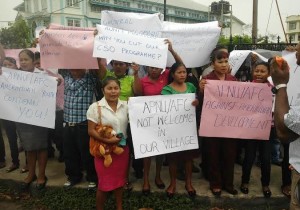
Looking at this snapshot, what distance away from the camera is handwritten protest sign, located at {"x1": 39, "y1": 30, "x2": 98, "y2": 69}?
4051 millimetres

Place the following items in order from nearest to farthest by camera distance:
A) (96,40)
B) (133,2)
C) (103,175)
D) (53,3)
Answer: (103,175) < (96,40) < (53,3) < (133,2)

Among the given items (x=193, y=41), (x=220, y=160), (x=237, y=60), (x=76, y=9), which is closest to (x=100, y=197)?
(x=220, y=160)

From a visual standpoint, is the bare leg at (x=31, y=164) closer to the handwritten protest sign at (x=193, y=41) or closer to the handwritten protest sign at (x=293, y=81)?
the handwritten protest sign at (x=193, y=41)

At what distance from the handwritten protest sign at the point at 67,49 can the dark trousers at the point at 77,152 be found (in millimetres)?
787

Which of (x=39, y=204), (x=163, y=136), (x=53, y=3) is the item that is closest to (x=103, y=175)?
(x=163, y=136)

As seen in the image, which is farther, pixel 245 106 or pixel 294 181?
pixel 245 106

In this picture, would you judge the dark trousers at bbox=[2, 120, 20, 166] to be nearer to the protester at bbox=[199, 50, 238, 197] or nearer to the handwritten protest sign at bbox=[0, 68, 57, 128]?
the handwritten protest sign at bbox=[0, 68, 57, 128]

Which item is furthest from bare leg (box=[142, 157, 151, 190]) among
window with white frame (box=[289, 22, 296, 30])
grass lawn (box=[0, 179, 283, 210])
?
window with white frame (box=[289, 22, 296, 30])

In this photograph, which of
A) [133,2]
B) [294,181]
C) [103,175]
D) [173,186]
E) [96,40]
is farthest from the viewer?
[133,2]

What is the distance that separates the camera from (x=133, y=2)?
50219 millimetres

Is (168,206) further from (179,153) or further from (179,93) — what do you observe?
(179,93)

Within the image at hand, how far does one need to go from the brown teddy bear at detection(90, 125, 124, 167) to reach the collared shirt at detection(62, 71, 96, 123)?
28.1 inches

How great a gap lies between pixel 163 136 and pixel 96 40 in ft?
4.69

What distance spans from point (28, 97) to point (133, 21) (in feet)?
5.95
